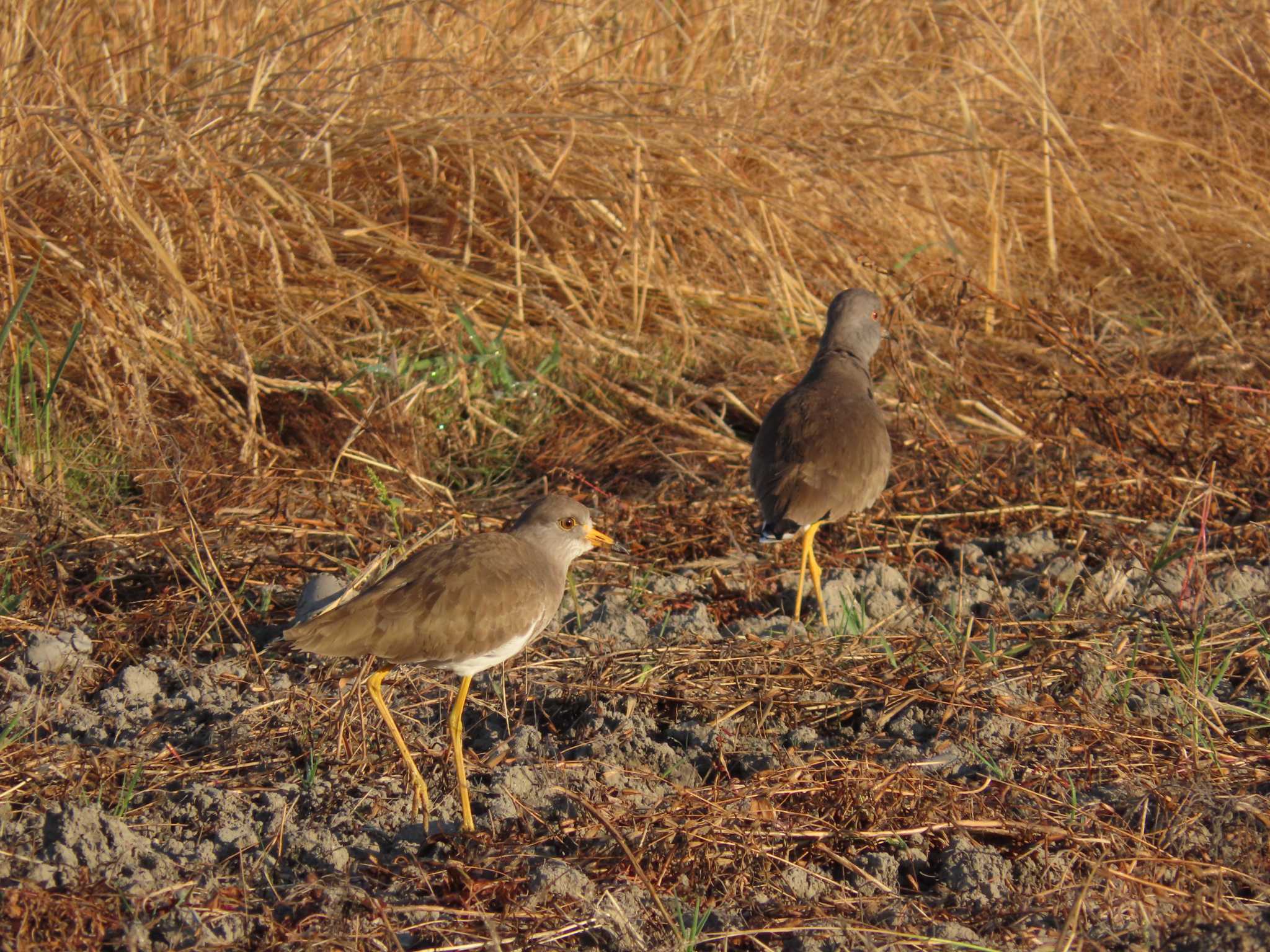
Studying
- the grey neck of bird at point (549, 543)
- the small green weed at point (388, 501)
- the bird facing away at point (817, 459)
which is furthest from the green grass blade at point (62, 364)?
the bird facing away at point (817, 459)

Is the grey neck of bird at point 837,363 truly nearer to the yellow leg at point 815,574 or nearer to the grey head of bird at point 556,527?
the yellow leg at point 815,574

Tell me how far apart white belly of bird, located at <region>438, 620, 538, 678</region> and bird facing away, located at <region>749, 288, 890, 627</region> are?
54.4 inches

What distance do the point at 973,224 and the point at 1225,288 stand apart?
1.51 m

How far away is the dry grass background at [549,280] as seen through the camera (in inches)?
197

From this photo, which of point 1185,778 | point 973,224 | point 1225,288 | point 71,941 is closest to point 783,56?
point 973,224

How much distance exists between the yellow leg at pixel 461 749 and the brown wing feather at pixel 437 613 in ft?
0.50

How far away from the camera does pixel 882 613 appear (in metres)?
4.66

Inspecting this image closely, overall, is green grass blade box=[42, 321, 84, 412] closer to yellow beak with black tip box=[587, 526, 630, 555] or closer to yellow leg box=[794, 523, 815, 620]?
yellow beak with black tip box=[587, 526, 630, 555]

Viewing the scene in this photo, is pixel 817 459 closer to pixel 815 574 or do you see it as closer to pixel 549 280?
pixel 815 574

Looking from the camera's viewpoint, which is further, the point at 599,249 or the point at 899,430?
the point at 599,249

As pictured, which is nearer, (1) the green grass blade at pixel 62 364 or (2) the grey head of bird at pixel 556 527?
(2) the grey head of bird at pixel 556 527

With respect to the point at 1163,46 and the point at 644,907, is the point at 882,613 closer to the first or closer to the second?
the point at 644,907

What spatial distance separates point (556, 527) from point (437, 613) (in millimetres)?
682

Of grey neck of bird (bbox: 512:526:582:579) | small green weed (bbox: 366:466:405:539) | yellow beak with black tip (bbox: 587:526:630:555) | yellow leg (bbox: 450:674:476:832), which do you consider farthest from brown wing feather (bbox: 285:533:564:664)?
small green weed (bbox: 366:466:405:539)
